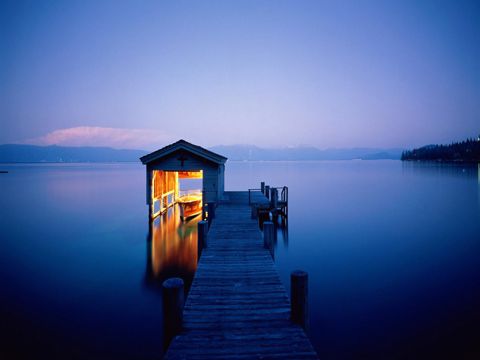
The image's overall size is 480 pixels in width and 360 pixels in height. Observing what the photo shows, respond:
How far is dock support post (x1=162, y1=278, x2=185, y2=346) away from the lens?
5215mm

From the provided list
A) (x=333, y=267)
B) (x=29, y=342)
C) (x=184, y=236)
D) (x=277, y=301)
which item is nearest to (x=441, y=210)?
(x=333, y=267)

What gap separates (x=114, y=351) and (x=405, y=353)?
8.07 m

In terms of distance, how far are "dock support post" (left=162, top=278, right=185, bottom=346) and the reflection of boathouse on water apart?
7.10m

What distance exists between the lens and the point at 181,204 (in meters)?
23.1

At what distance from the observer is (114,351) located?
791 cm

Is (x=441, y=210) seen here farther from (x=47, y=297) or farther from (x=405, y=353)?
(x=47, y=297)

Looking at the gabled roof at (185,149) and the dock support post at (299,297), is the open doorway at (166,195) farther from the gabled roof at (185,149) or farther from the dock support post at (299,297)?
the dock support post at (299,297)

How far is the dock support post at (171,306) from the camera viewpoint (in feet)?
17.1

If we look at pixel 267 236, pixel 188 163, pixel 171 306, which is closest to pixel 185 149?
pixel 188 163

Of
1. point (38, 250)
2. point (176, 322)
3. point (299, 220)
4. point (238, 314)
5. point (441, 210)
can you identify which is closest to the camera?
point (176, 322)

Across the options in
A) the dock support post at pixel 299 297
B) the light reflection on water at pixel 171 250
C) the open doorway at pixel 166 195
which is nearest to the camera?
the dock support post at pixel 299 297

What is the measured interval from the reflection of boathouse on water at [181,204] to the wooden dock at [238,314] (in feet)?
14.0

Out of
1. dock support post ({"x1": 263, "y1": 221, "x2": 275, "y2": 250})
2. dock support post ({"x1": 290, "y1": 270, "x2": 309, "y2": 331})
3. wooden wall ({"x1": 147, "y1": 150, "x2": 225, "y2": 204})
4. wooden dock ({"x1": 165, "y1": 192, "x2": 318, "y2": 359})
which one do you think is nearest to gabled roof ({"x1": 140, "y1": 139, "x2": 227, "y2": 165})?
wooden wall ({"x1": 147, "y1": 150, "x2": 225, "y2": 204})

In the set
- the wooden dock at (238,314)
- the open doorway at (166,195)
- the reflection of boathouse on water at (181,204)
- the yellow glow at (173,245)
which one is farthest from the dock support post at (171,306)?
the open doorway at (166,195)
